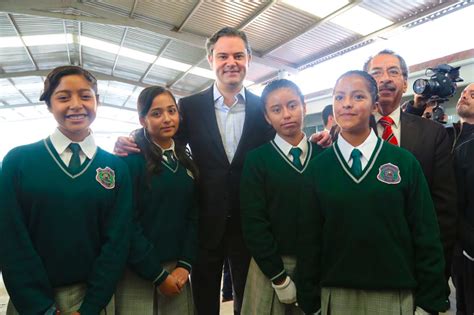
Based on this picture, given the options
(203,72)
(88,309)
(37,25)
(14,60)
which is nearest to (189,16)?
(203,72)

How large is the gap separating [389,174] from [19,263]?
1368 millimetres

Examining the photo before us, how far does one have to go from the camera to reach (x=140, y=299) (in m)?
1.39

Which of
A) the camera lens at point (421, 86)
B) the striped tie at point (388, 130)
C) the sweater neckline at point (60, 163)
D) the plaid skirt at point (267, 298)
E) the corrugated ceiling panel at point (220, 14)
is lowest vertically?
the plaid skirt at point (267, 298)

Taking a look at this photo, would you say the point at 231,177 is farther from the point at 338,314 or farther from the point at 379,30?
the point at 379,30

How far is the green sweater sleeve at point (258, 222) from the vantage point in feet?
4.31

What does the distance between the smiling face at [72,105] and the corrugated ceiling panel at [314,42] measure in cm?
448

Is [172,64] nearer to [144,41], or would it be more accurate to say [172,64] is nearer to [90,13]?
[144,41]

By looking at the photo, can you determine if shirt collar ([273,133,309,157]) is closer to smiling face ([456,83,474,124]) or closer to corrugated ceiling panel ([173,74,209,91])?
smiling face ([456,83,474,124])

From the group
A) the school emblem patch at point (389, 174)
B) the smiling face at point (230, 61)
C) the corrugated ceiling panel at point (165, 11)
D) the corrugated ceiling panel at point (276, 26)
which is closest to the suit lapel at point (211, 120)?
the smiling face at point (230, 61)

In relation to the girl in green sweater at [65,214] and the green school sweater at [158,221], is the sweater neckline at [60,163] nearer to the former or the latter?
the girl in green sweater at [65,214]

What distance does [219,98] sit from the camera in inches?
69.0

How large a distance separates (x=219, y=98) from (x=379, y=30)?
4.12 metres

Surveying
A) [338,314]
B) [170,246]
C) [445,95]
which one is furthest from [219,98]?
[445,95]

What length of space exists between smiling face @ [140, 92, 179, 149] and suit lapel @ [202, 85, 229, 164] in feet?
0.60
